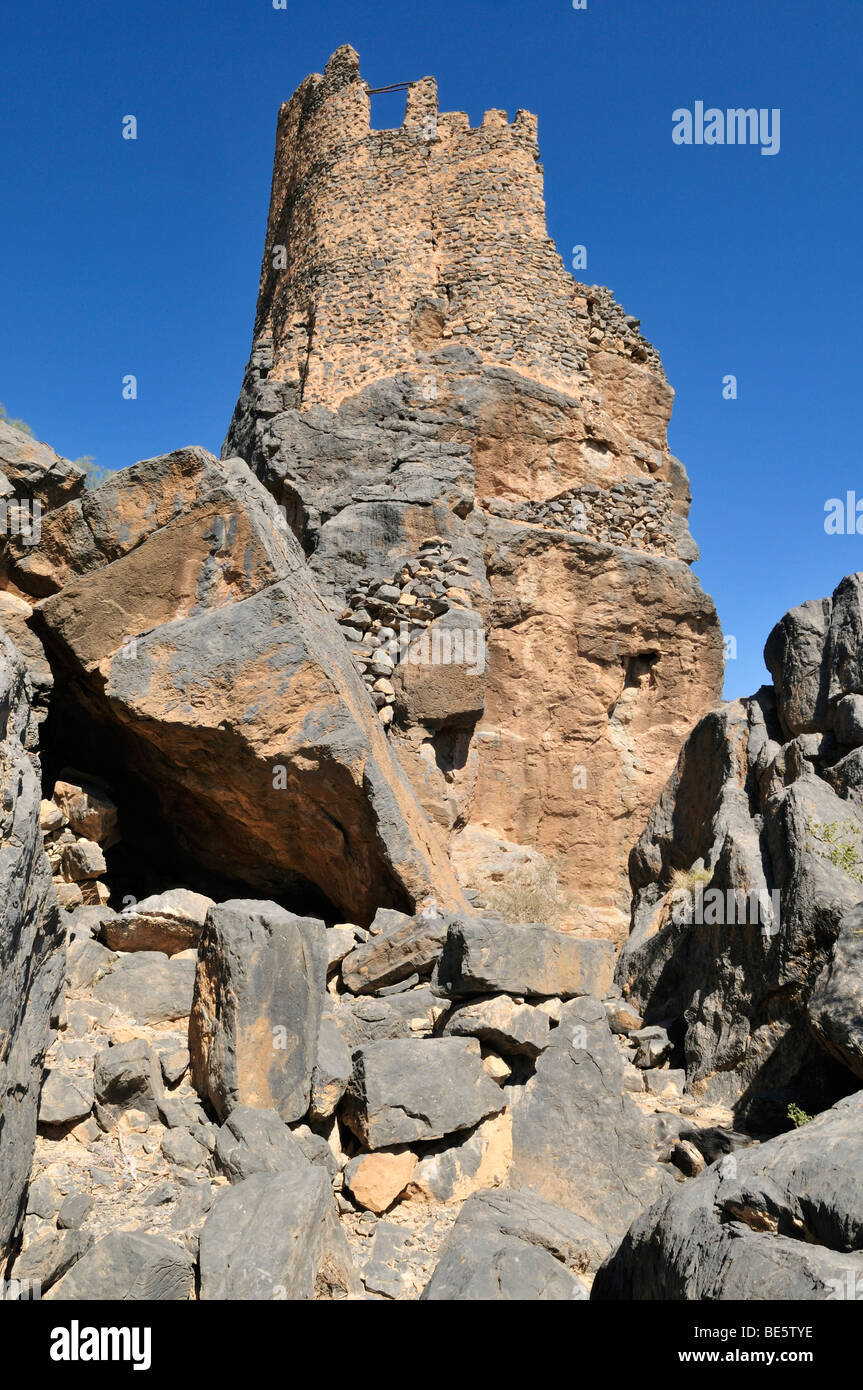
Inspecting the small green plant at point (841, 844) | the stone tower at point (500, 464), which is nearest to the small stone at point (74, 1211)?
the small green plant at point (841, 844)

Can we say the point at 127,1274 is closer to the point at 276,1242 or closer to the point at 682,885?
the point at 276,1242

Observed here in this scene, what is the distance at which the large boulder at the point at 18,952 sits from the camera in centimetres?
352

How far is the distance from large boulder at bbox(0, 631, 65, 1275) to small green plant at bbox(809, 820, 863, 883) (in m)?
4.62

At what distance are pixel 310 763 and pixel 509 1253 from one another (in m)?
3.59

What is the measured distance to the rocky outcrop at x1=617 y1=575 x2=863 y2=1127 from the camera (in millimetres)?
5406

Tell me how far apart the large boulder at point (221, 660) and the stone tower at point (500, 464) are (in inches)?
116

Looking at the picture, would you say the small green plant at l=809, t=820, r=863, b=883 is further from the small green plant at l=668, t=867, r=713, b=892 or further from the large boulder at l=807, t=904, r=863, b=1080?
the small green plant at l=668, t=867, r=713, b=892

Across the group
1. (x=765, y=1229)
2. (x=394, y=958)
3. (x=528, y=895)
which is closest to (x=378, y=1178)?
(x=394, y=958)

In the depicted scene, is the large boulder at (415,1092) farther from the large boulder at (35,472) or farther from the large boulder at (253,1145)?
the large boulder at (35,472)

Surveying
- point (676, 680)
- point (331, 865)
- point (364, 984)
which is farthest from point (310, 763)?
point (676, 680)

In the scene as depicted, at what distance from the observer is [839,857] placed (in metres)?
5.84

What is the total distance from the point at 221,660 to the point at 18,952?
3.00 meters

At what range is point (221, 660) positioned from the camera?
21.3ft
